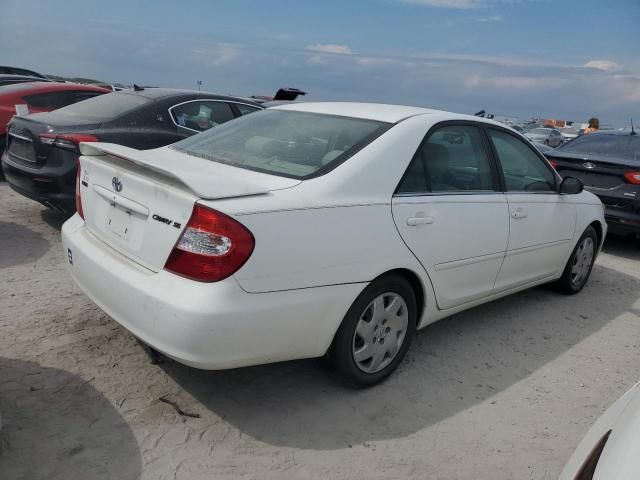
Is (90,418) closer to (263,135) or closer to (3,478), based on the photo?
(3,478)

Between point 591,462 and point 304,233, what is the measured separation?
1436mm

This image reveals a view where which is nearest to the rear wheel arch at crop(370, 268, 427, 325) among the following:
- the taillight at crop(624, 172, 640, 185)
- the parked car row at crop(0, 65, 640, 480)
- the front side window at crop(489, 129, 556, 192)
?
the parked car row at crop(0, 65, 640, 480)

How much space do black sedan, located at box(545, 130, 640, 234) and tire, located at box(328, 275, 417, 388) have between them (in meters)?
4.66

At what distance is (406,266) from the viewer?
10.1ft

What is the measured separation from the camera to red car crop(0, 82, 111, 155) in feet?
24.4

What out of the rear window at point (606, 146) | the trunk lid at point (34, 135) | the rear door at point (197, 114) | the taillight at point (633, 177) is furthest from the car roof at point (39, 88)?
the taillight at point (633, 177)

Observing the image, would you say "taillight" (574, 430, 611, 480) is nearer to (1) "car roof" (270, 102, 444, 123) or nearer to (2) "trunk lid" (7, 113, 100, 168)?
(1) "car roof" (270, 102, 444, 123)

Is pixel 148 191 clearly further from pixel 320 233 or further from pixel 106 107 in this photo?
pixel 106 107

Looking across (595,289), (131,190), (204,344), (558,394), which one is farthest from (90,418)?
(595,289)

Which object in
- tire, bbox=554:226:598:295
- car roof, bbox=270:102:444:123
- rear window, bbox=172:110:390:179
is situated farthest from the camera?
tire, bbox=554:226:598:295

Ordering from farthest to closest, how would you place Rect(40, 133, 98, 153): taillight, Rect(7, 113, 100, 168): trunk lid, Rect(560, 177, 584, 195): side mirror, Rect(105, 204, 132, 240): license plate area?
Rect(7, 113, 100, 168): trunk lid → Rect(40, 133, 98, 153): taillight → Rect(560, 177, 584, 195): side mirror → Rect(105, 204, 132, 240): license plate area

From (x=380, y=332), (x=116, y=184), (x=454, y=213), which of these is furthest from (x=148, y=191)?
(x=454, y=213)

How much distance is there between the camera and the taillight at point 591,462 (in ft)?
A: 5.41

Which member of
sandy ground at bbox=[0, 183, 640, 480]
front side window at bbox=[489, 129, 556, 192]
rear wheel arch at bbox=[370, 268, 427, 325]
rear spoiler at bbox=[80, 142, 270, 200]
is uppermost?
front side window at bbox=[489, 129, 556, 192]
